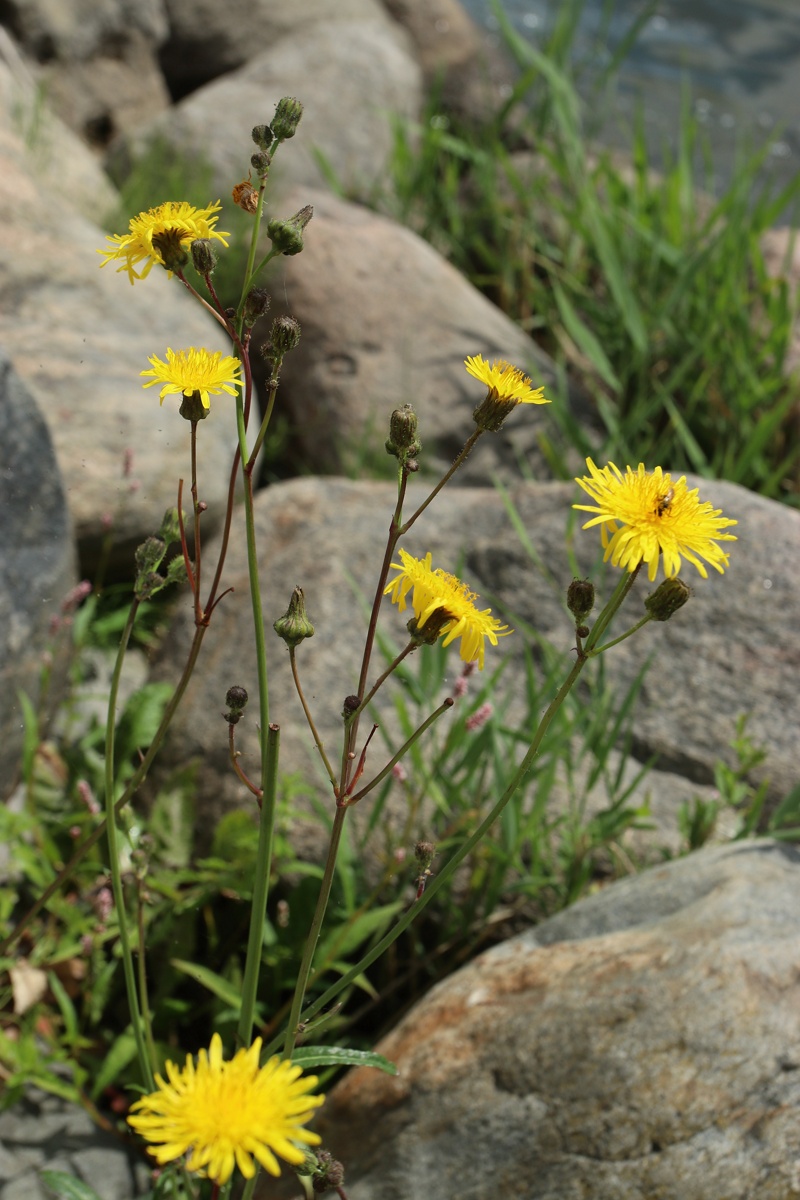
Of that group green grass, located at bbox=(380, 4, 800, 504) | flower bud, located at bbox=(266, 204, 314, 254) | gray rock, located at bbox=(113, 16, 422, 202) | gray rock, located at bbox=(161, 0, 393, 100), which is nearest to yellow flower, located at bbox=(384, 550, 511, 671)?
flower bud, located at bbox=(266, 204, 314, 254)

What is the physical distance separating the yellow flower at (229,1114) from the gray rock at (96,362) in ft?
6.25

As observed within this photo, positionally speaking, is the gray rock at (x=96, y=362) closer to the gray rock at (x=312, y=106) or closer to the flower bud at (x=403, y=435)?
the gray rock at (x=312, y=106)

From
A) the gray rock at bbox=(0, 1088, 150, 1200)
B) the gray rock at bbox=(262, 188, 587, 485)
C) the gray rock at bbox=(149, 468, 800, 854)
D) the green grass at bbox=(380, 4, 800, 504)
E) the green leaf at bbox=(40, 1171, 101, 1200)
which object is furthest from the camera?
the gray rock at bbox=(262, 188, 587, 485)

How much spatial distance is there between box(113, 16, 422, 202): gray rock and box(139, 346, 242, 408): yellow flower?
3146mm

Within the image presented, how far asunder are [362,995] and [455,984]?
358mm

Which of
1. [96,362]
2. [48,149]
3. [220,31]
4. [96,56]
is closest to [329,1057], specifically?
[96,362]

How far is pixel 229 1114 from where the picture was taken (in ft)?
2.54

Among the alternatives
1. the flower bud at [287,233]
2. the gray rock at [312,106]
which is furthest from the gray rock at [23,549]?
the gray rock at [312,106]

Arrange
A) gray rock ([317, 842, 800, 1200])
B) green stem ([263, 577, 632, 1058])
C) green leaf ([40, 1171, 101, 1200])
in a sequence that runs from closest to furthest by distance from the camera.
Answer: green stem ([263, 577, 632, 1058])
green leaf ([40, 1171, 101, 1200])
gray rock ([317, 842, 800, 1200])

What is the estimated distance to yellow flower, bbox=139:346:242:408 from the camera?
1003 mm

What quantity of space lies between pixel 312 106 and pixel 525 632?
11.9 feet

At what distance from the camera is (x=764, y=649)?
243 centimetres

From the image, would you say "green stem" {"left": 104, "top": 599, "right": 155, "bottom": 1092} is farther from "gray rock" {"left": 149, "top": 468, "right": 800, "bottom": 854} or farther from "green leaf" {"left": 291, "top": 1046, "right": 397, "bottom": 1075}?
"gray rock" {"left": 149, "top": 468, "right": 800, "bottom": 854}

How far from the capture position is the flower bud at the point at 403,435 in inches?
40.7
